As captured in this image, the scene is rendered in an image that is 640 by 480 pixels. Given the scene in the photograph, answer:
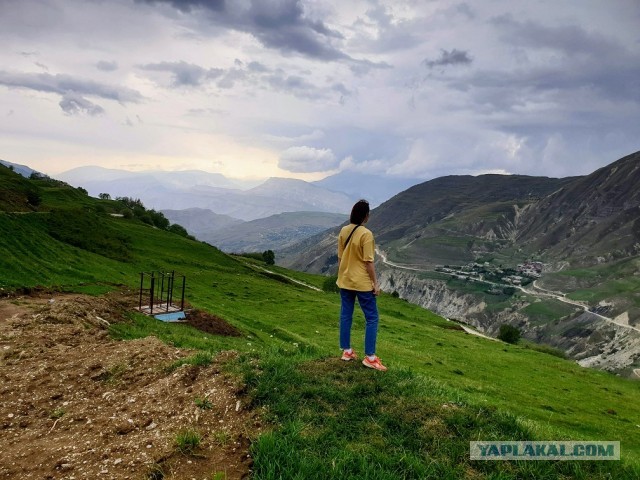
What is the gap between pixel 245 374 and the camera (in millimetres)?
10898

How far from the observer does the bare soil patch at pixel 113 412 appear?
7965mm

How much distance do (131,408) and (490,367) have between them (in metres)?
Answer: 37.6

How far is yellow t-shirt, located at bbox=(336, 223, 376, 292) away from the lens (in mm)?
12538

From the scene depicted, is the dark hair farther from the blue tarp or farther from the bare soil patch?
the blue tarp

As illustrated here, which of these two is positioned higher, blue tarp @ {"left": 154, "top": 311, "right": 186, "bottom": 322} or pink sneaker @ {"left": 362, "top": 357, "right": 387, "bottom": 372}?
pink sneaker @ {"left": 362, "top": 357, "right": 387, "bottom": 372}

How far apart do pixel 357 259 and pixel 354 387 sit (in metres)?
3.78

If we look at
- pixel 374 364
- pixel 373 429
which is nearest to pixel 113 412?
pixel 373 429

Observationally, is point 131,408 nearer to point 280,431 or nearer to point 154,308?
point 280,431

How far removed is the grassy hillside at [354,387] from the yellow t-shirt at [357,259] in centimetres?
252

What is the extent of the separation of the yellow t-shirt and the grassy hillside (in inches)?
99.1

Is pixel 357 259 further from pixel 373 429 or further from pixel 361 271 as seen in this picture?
pixel 373 429

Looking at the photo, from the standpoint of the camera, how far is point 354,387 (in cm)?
1098

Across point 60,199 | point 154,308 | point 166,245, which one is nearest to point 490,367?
point 154,308

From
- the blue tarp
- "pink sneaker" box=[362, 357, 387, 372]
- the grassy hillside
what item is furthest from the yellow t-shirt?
the blue tarp
